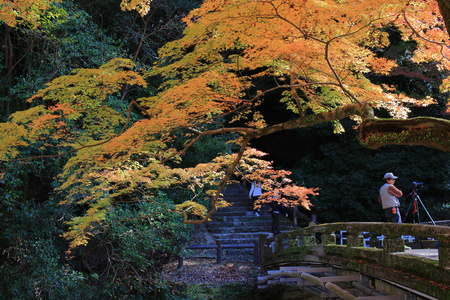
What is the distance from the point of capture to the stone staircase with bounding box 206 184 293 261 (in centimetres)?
1088

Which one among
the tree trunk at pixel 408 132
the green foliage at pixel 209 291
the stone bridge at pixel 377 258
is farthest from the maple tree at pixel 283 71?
the green foliage at pixel 209 291

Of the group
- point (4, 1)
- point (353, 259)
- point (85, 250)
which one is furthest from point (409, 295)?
point (4, 1)

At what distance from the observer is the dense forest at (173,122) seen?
4.32 m

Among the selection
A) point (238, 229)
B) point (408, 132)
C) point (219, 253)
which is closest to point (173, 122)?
point (408, 132)

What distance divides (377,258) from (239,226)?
7.20 metres

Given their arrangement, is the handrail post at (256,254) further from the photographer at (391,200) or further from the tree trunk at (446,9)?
the tree trunk at (446,9)

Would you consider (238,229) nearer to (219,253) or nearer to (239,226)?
(239,226)

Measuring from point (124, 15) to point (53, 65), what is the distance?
325 centimetres

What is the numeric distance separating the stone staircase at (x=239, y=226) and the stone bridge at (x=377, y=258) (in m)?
2.31

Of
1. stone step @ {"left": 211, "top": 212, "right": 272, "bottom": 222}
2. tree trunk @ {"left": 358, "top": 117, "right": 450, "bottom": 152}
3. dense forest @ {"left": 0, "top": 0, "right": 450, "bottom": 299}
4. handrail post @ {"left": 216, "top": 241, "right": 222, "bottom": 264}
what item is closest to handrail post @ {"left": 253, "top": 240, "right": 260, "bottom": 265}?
handrail post @ {"left": 216, "top": 241, "right": 222, "bottom": 264}

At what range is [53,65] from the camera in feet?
28.6

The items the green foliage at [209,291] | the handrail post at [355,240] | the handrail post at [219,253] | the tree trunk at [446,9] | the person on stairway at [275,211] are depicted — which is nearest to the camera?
the tree trunk at [446,9]

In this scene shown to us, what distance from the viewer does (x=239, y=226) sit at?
12.0 metres

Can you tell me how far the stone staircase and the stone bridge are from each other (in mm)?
2307
